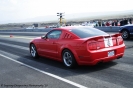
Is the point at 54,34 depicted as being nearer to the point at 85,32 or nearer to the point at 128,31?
the point at 85,32

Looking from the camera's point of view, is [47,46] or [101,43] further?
[47,46]

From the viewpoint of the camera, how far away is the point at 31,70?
737 centimetres

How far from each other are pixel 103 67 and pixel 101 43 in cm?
94

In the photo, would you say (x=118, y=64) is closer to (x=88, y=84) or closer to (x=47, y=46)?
(x=88, y=84)

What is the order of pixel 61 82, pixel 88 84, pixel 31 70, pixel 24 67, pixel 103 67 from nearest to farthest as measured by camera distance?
pixel 88 84 < pixel 61 82 < pixel 103 67 < pixel 31 70 < pixel 24 67

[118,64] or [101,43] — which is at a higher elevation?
[101,43]

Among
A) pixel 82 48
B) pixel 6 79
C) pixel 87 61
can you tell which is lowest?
pixel 6 79

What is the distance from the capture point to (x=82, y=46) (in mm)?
6340

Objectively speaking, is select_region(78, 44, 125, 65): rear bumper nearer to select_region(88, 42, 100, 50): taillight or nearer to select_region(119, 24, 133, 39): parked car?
select_region(88, 42, 100, 50): taillight

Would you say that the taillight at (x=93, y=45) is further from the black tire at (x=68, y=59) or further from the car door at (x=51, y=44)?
the car door at (x=51, y=44)

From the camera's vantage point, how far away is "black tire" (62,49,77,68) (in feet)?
22.3

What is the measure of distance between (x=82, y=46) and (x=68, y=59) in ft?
3.31

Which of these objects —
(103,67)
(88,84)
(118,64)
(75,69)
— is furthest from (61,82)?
(118,64)

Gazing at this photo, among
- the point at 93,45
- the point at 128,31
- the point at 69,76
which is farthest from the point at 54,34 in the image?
the point at 128,31
